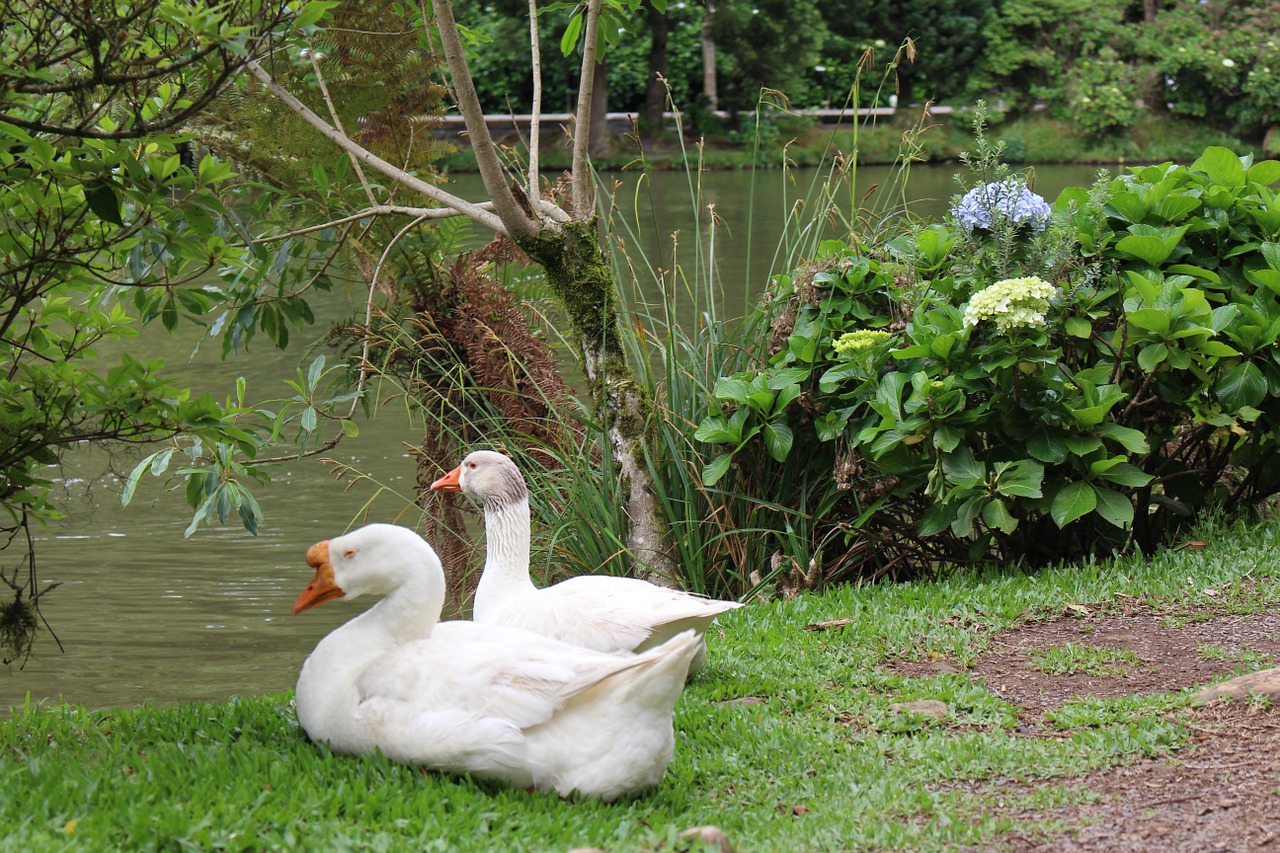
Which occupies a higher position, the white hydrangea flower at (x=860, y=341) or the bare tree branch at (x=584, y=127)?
the bare tree branch at (x=584, y=127)

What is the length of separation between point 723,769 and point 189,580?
493 cm

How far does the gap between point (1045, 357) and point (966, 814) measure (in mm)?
2199

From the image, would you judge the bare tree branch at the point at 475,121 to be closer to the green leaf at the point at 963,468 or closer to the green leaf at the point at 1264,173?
the green leaf at the point at 963,468

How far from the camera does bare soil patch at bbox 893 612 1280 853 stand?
3141 millimetres

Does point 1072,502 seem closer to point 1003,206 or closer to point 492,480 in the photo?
point 1003,206

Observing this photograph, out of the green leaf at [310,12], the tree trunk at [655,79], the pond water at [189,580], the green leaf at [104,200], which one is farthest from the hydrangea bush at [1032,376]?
the tree trunk at [655,79]

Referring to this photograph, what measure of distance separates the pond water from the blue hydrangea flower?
1.03 meters

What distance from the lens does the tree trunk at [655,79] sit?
31.8 m

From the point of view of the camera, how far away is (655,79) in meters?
34.3

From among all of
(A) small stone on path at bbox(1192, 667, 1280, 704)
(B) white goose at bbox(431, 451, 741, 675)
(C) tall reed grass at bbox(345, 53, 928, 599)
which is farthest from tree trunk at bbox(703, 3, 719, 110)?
(A) small stone on path at bbox(1192, 667, 1280, 704)

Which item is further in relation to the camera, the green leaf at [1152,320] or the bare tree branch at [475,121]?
the bare tree branch at [475,121]

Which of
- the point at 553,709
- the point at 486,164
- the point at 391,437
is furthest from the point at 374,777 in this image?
the point at 391,437

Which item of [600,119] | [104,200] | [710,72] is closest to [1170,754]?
[104,200]

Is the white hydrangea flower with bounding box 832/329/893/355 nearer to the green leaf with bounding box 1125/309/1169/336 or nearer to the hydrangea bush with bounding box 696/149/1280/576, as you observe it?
the hydrangea bush with bounding box 696/149/1280/576
